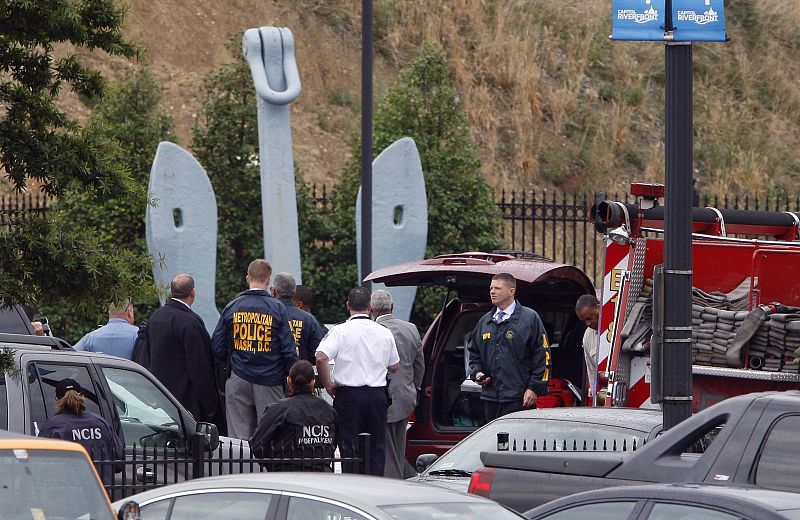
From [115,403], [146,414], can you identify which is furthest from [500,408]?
[115,403]

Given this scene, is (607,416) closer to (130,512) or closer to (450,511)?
(450,511)

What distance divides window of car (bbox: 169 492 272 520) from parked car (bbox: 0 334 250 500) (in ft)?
9.05

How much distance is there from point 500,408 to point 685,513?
6.27 metres

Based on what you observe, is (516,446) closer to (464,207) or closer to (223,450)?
(223,450)

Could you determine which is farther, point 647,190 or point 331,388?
point 647,190

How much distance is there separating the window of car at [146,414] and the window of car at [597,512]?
4.34m

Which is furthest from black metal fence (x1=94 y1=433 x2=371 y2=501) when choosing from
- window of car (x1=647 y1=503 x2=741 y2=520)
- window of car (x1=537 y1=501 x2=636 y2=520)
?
window of car (x1=647 y1=503 x2=741 y2=520)

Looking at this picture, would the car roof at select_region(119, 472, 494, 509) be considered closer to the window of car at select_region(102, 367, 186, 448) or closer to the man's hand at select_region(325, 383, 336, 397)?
the window of car at select_region(102, 367, 186, 448)

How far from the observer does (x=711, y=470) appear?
6.55 m

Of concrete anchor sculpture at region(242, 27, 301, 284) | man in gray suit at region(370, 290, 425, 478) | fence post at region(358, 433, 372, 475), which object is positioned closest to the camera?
fence post at region(358, 433, 372, 475)

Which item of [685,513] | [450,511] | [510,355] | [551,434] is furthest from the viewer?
[510,355]

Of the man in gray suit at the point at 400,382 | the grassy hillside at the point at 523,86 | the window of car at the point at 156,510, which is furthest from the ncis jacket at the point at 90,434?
the grassy hillside at the point at 523,86

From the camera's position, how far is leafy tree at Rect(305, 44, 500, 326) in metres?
21.7

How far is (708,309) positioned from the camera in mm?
10406
